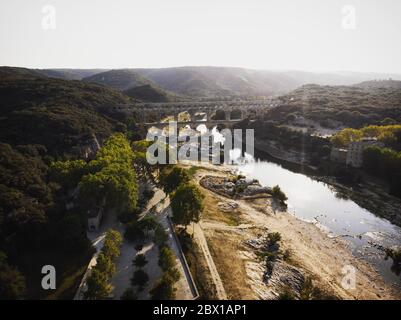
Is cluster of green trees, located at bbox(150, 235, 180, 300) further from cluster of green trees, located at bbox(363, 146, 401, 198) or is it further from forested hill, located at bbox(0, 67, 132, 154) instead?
cluster of green trees, located at bbox(363, 146, 401, 198)

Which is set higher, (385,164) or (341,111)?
(341,111)

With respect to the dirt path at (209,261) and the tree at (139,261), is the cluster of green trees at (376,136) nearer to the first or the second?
the dirt path at (209,261)

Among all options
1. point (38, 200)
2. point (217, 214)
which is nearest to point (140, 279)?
point (38, 200)

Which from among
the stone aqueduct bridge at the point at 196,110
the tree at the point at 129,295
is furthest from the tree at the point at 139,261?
the stone aqueduct bridge at the point at 196,110

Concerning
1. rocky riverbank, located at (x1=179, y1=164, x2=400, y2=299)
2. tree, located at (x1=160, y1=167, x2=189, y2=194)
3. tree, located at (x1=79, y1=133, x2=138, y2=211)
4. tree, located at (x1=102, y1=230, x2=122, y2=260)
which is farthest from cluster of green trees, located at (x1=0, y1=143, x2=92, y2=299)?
rocky riverbank, located at (x1=179, y1=164, x2=400, y2=299)

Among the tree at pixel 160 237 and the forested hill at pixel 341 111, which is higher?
the forested hill at pixel 341 111

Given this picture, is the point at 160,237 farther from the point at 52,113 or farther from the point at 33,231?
the point at 52,113
